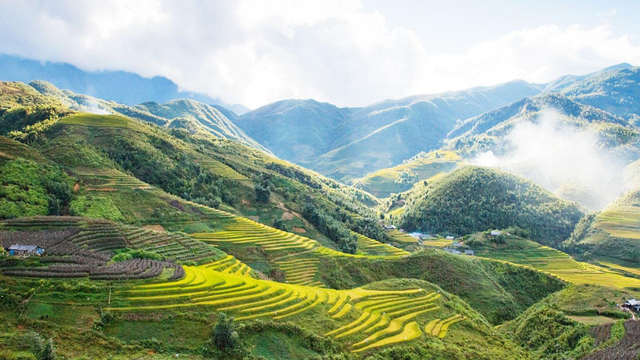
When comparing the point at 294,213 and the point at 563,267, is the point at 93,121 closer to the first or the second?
the point at 294,213

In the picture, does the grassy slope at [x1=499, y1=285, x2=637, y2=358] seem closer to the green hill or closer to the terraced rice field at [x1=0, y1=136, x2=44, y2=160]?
the terraced rice field at [x1=0, y1=136, x2=44, y2=160]

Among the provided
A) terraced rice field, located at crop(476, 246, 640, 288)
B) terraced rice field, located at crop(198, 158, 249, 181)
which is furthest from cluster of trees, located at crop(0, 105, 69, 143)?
terraced rice field, located at crop(476, 246, 640, 288)

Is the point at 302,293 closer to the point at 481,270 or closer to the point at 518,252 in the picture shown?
the point at 481,270

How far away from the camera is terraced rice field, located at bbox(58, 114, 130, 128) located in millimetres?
111375

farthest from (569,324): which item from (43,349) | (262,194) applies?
(262,194)

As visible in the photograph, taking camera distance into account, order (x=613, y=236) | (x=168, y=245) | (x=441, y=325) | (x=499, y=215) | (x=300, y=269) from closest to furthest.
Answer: (x=441, y=325), (x=168, y=245), (x=300, y=269), (x=613, y=236), (x=499, y=215)

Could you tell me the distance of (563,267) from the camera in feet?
375

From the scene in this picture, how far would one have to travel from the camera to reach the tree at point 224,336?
33.9 m

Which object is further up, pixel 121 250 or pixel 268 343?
pixel 121 250

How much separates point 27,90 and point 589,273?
782ft

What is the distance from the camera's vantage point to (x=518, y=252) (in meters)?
132

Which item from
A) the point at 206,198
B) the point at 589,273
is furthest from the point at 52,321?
the point at 589,273

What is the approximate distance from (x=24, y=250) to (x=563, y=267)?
12951 centimetres

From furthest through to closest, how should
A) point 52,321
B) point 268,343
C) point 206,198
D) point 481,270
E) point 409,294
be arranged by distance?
point 206,198 → point 481,270 → point 409,294 → point 268,343 → point 52,321
